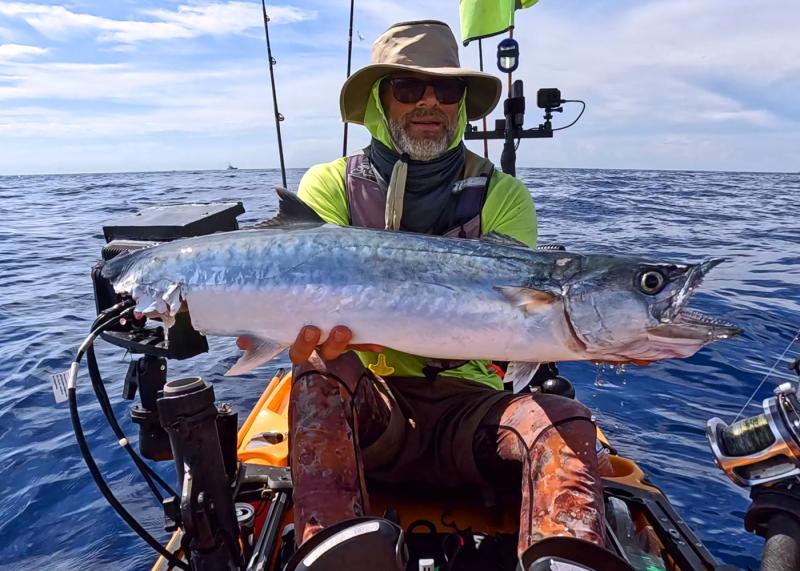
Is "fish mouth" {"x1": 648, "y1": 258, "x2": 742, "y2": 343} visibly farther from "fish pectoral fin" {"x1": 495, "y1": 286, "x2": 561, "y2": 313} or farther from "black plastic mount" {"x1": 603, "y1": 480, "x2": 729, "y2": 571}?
"black plastic mount" {"x1": 603, "y1": 480, "x2": 729, "y2": 571}

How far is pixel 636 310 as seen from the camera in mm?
2451

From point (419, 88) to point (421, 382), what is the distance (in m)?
1.81

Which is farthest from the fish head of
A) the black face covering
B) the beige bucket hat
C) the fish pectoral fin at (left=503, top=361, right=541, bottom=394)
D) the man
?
the beige bucket hat

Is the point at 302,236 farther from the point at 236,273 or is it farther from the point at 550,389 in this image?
the point at 550,389

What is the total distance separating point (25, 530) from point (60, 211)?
74.8 feet

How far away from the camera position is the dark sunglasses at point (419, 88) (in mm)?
3699

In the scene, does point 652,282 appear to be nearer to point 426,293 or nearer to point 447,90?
point 426,293

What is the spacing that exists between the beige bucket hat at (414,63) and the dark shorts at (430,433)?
1.86 meters

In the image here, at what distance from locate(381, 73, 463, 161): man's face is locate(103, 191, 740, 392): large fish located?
1.01 metres

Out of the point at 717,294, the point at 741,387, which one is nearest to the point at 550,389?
the point at 741,387

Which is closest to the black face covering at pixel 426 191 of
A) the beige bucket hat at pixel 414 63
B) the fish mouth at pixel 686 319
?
the beige bucket hat at pixel 414 63

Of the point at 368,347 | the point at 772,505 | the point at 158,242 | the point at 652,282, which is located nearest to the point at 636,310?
the point at 652,282

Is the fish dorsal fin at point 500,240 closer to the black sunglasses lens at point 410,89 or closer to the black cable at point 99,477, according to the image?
the black sunglasses lens at point 410,89

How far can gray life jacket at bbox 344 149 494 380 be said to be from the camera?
140 inches
